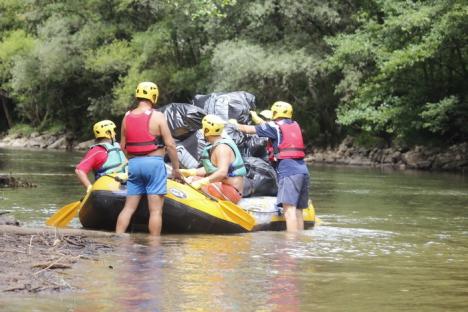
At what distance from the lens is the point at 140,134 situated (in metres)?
8.78

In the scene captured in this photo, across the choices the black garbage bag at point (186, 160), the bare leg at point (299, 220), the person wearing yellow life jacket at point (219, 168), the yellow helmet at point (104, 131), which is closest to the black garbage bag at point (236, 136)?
the black garbage bag at point (186, 160)

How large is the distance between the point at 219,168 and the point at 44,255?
3.28 meters

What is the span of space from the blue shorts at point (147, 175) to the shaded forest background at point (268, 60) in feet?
37.8

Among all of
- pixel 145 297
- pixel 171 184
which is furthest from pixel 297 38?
pixel 145 297

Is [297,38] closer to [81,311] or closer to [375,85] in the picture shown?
[375,85]

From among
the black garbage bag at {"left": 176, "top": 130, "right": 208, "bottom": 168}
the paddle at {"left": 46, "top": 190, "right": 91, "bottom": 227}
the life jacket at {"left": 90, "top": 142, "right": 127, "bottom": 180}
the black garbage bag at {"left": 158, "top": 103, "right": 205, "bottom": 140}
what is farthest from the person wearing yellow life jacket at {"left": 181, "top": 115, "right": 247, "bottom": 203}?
the black garbage bag at {"left": 158, "top": 103, "right": 205, "bottom": 140}

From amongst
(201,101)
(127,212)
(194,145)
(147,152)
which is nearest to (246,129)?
(147,152)

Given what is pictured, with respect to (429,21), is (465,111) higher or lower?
lower

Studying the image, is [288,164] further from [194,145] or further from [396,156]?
[396,156]

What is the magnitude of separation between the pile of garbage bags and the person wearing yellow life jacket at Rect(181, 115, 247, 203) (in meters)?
0.78

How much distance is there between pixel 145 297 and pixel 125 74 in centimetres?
4089

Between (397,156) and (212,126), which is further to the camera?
(397,156)

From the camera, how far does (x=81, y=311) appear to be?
205 inches

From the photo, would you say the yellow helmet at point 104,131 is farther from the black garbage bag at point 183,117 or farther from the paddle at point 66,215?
the black garbage bag at point 183,117
